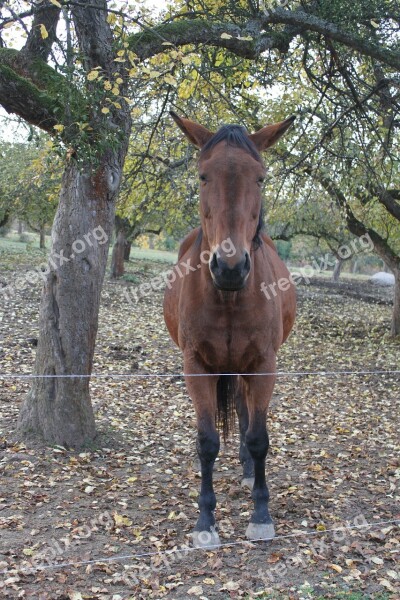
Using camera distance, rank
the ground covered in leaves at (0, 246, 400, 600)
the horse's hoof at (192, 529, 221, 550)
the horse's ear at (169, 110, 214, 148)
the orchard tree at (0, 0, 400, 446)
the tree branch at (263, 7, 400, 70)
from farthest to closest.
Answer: the tree branch at (263, 7, 400, 70)
the orchard tree at (0, 0, 400, 446)
the horse's ear at (169, 110, 214, 148)
the horse's hoof at (192, 529, 221, 550)
the ground covered in leaves at (0, 246, 400, 600)

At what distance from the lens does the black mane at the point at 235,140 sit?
13.0ft

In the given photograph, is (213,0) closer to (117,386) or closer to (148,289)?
(117,386)

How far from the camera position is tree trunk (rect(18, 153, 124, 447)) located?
220 inches

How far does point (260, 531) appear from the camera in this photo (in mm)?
4219

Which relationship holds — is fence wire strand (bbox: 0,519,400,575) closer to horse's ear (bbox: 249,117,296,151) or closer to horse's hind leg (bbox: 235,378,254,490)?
horse's hind leg (bbox: 235,378,254,490)

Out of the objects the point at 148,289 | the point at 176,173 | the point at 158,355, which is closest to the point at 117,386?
the point at 158,355

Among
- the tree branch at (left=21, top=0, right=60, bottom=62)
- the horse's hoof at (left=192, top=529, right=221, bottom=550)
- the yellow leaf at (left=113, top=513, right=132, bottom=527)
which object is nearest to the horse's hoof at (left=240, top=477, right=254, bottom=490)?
the horse's hoof at (left=192, top=529, right=221, bottom=550)

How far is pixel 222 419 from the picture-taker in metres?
5.38

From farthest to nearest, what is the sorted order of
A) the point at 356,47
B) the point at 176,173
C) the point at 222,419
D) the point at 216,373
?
the point at 176,173
the point at 356,47
the point at 222,419
the point at 216,373

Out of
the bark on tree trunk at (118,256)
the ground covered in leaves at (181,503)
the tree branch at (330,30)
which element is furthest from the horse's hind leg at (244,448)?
the bark on tree trunk at (118,256)

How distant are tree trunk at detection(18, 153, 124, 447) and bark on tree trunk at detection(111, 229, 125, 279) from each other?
17689 millimetres

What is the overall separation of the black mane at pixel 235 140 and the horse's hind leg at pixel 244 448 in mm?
2319

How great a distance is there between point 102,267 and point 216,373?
6.60 feet

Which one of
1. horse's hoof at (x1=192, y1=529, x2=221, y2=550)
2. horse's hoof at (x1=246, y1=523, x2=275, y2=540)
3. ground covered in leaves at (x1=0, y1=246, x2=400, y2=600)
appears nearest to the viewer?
ground covered in leaves at (x1=0, y1=246, x2=400, y2=600)
